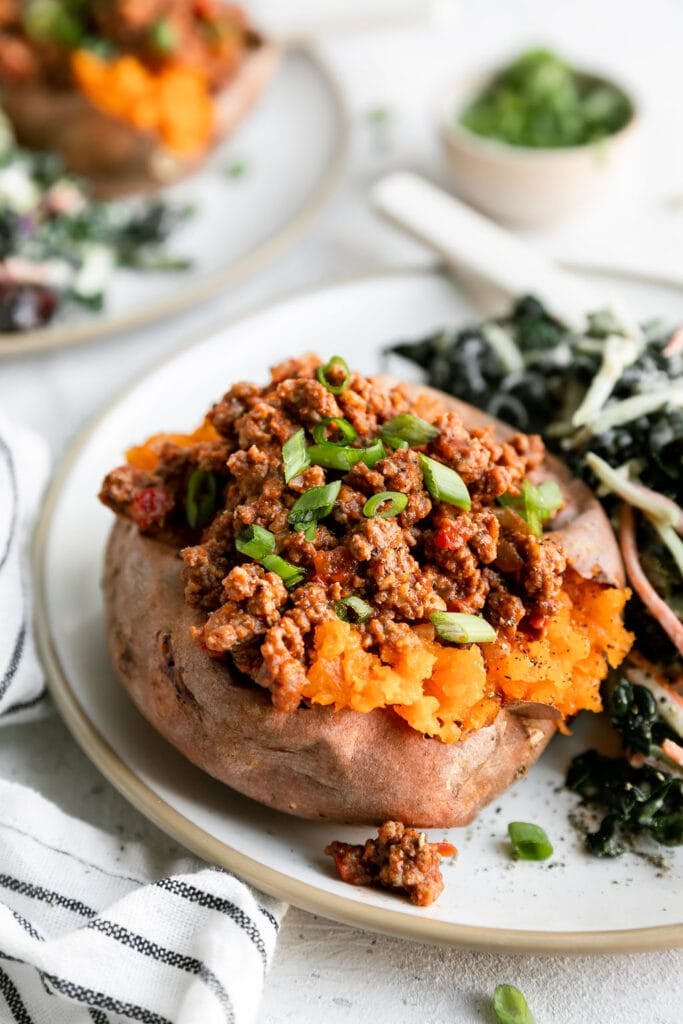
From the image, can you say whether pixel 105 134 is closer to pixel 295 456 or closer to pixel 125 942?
pixel 295 456

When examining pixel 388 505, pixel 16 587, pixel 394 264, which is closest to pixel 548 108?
pixel 394 264

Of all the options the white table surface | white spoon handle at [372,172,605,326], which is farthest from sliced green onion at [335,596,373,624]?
white spoon handle at [372,172,605,326]

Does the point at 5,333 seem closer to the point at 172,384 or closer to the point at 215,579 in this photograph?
the point at 172,384

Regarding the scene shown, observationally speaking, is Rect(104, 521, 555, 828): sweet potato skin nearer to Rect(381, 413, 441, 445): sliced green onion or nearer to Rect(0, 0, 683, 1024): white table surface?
Rect(0, 0, 683, 1024): white table surface

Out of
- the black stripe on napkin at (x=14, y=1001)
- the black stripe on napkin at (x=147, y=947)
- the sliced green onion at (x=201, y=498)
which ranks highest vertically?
the sliced green onion at (x=201, y=498)

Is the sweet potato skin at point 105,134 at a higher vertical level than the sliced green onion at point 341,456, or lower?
lower

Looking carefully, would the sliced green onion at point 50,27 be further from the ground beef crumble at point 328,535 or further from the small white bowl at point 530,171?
the ground beef crumble at point 328,535

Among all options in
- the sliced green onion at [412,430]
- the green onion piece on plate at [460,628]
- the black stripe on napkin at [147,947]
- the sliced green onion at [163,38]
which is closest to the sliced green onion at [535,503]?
the sliced green onion at [412,430]

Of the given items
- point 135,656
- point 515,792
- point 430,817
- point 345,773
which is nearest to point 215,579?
point 135,656
